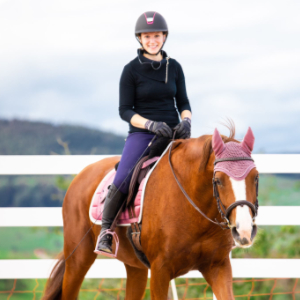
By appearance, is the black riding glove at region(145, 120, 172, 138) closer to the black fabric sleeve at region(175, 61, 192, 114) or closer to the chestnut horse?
the chestnut horse

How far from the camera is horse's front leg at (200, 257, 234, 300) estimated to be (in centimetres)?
305

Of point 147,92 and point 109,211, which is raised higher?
point 147,92

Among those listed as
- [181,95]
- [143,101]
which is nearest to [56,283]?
[143,101]

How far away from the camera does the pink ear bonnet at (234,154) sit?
8.23 ft

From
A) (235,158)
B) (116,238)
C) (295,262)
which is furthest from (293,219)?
(235,158)

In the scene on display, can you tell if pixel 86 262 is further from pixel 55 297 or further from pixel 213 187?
pixel 213 187

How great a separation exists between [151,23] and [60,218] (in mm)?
2599

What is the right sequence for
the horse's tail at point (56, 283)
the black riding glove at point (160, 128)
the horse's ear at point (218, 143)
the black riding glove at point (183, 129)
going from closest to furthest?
the horse's ear at point (218, 143)
the black riding glove at point (160, 128)
the black riding glove at point (183, 129)
the horse's tail at point (56, 283)

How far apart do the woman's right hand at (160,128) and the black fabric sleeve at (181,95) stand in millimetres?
512

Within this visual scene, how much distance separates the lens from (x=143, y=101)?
3.57m

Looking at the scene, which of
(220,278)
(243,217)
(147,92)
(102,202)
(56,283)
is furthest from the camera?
(56,283)

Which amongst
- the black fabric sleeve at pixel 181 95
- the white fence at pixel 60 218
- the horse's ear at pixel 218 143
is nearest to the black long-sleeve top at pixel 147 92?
the black fabric sleeve at pixel 181 95

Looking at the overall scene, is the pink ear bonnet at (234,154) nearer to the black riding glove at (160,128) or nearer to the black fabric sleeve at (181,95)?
the black riding glove at (160,128)

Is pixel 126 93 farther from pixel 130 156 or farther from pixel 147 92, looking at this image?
pixel 130 156
